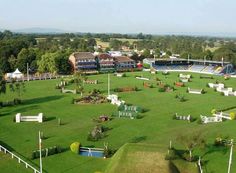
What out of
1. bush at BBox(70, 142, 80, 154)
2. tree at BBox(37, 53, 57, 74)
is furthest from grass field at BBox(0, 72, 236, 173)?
tree at BBox(37, 53, 57, 74)

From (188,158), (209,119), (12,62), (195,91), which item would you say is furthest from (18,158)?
(12,62)

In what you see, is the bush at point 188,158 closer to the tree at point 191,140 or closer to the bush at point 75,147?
the tree at point 191,140

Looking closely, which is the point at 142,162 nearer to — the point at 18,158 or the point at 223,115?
the point at 18,158

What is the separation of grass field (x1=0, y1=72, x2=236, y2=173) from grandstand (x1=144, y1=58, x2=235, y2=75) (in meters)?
35.5

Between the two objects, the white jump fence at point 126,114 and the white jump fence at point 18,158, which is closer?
the white jump fence at point 18,158

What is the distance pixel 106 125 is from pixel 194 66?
71.4 m

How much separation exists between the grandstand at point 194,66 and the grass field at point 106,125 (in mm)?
35542

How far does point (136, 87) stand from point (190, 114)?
20.8 meters

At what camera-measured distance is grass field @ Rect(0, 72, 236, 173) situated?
3047 cm

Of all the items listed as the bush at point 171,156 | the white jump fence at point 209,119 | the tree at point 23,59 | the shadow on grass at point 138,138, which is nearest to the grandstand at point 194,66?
the tree at point 23,59

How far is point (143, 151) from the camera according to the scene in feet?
93.6

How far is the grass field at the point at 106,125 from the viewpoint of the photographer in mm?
30469

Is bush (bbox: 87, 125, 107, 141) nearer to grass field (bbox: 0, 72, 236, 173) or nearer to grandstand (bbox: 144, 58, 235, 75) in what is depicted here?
grass field (bbox: 0, 72, 236, 173)

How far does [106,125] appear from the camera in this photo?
42500 mm
